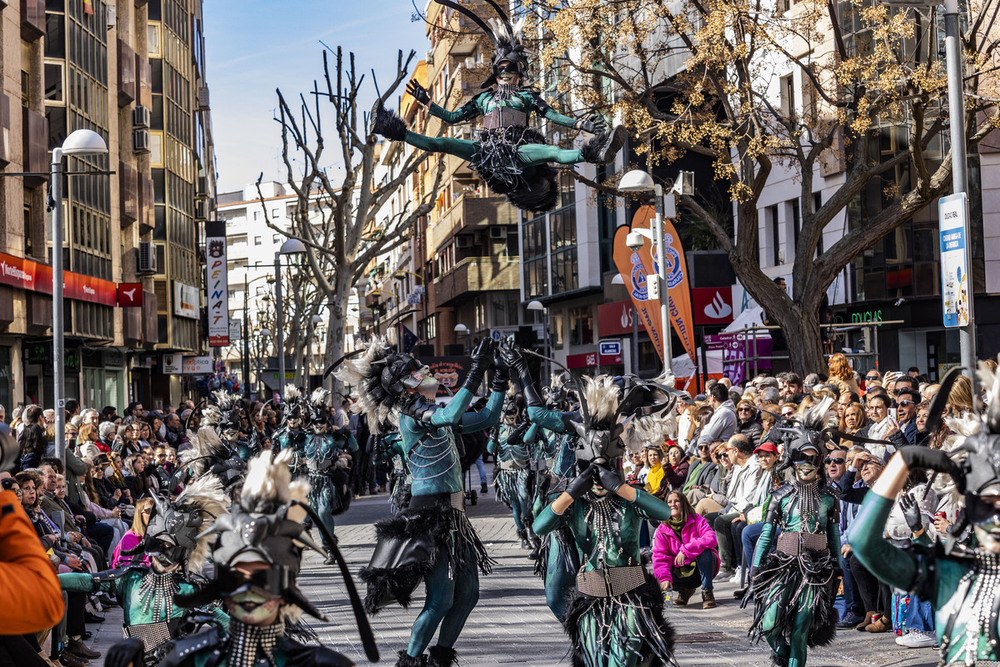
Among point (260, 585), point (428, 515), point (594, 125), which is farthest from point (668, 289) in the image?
point (260, 585)

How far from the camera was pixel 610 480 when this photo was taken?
7.22m

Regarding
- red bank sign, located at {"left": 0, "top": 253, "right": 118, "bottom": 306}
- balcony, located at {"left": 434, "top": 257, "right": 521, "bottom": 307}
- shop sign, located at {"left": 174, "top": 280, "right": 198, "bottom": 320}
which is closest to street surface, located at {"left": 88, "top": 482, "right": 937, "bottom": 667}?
red bank sign, located at {"left": 0, "top": 253, "right": 118, "bottom": 306}

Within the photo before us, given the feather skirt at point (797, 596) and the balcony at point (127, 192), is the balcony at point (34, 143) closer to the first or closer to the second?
the balcony at point (127, 192)

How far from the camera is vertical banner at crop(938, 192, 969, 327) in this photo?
11469mm

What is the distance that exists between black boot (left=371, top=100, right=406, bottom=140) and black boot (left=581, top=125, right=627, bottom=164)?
130 centimetres

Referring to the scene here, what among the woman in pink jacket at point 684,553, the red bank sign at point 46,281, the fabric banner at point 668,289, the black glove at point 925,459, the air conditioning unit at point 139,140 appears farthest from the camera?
the air conditioning unit at point 139,140

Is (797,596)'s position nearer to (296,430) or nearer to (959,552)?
(959,552)

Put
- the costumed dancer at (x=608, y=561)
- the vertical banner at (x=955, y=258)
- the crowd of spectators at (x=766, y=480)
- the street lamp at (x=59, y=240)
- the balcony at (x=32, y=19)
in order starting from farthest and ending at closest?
1. the balcony at (x=32, y=19)
2. the street lamp at (x=59, y=240)
3. the vertical banner at (x=955, y=258)
4. the crowd of spectators at (x=766, y=480)
5. the costumed dancer at (x=608, y=561)

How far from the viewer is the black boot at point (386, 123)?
7.99m

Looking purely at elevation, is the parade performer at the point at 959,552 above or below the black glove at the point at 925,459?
below

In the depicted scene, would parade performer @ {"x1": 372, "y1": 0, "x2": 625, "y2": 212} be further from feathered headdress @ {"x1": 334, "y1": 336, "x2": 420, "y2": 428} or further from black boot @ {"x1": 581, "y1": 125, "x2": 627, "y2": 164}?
feathered headdress @ {"x1": 334, "y1": 336, "x2": 420, "y2": 428}

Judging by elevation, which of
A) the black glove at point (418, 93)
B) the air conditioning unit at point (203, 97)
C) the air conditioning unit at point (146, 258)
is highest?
the air conditioning unit at point (203, 97)

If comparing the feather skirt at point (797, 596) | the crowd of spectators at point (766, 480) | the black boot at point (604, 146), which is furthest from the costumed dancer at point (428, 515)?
the crowd of spectators at point (766, 480)

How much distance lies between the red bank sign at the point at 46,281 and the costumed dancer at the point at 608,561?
2265 centimetres
